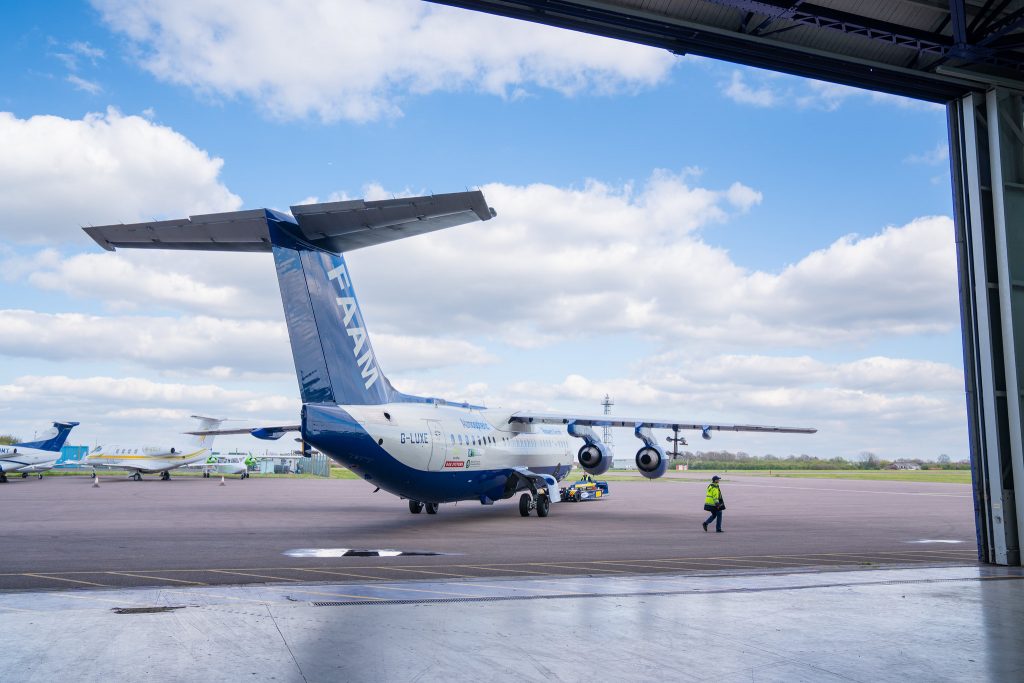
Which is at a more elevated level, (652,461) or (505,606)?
(652,461)

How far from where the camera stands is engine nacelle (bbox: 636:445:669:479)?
23.8 metres

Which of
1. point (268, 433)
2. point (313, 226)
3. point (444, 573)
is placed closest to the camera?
point (444, 573)

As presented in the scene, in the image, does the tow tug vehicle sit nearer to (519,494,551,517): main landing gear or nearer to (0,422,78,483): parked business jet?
(519,494,551,517): main landing gear

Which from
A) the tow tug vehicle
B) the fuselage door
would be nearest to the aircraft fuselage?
the fuselage door

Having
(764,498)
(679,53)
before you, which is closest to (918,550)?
(679,53)

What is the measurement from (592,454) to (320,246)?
13.1m

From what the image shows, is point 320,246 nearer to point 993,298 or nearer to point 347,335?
point 347,335

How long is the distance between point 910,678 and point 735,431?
19.3 metres

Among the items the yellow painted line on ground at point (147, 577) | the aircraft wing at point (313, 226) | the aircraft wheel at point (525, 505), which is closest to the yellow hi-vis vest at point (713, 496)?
the aircraft wheel at point (525, 505)

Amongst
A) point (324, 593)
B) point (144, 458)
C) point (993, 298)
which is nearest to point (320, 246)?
point (324, 593)

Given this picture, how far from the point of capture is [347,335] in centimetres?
1653

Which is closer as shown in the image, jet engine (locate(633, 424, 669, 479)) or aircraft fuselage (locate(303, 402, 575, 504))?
aircraft fuselage (locate(303, 402, 575, 504))

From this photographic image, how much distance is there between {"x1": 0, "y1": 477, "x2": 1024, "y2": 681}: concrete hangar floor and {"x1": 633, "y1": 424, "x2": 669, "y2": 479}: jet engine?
473cm

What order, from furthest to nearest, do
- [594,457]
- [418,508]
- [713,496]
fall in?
[594,457]
[418,508]
[713,496]
